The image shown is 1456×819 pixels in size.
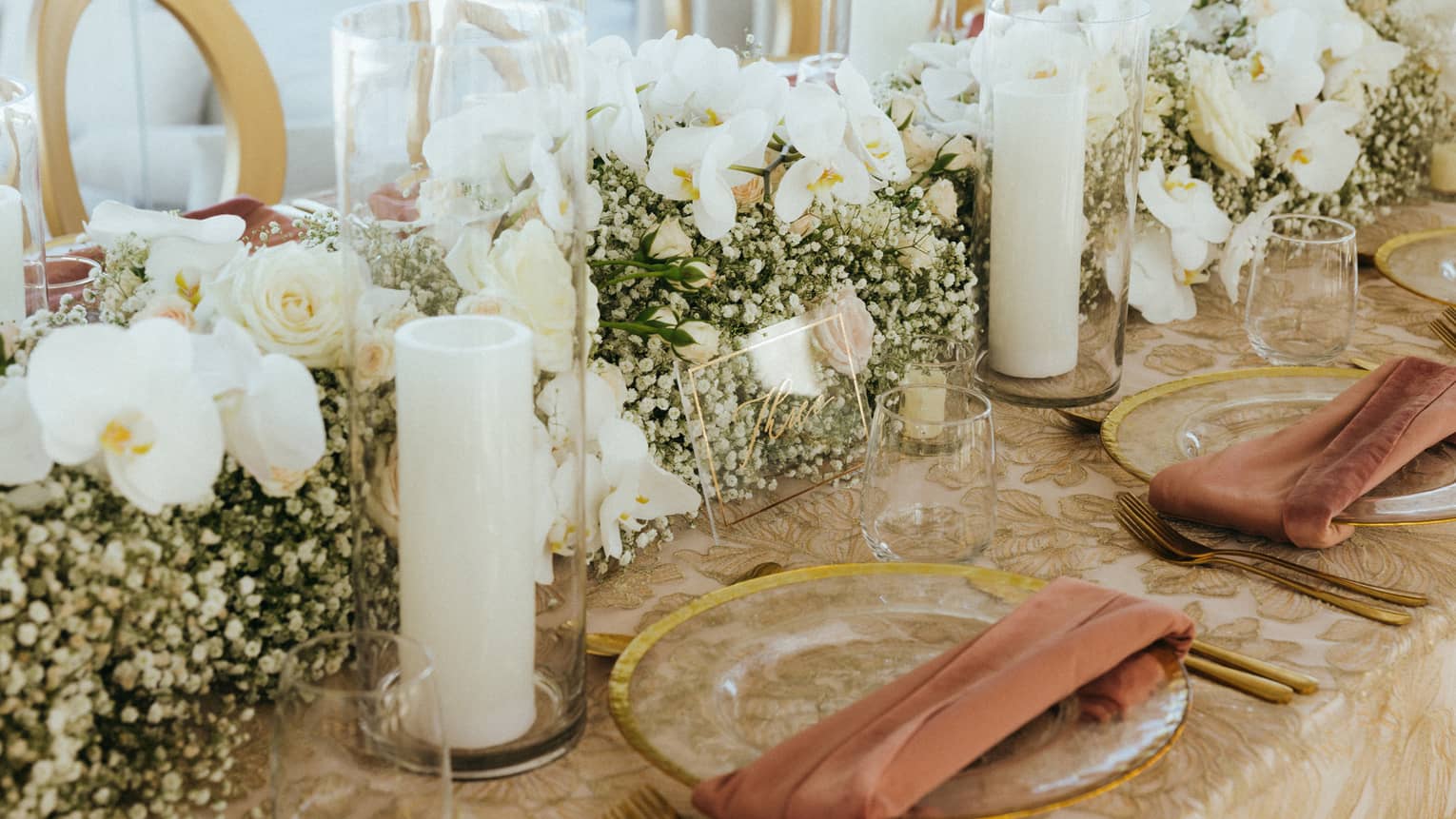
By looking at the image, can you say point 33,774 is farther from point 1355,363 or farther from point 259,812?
point 1355,363

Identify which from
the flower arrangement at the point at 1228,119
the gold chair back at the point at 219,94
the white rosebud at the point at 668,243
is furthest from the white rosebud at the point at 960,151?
the gold chair back at the point at 219,94

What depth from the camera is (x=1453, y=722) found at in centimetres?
108

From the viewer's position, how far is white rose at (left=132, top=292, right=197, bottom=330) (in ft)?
3.02

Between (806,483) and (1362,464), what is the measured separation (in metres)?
0.43

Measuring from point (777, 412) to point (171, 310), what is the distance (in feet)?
1.56

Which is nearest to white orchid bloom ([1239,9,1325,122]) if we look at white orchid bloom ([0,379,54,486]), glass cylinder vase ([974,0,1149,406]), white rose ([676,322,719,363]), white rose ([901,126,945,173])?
glass cylinder vase ([974,0,1149,406])

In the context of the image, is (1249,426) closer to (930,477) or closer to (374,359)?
(930,477)

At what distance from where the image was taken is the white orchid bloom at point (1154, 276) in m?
1.54

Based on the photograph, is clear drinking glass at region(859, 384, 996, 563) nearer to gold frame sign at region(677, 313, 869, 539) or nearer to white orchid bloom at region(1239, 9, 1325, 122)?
gold frame sign at region(677, 313, 869, 539)

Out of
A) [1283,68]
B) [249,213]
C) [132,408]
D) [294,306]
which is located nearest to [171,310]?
[294,306]

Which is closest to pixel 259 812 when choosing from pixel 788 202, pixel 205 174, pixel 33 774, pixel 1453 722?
pixel 33 774

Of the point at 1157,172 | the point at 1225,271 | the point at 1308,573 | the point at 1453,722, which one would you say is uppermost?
the point at 1157,172

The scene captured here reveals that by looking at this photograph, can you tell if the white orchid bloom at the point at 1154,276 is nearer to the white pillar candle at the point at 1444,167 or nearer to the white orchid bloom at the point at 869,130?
the white orchid bloom at the point at 869,130

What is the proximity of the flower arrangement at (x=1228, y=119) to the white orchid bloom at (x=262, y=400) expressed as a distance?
0.77 metres
